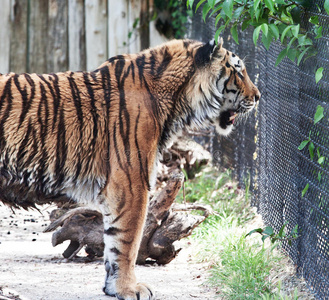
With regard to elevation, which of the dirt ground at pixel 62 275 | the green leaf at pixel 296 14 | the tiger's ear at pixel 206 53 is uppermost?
the green leaf at pixel 296 14

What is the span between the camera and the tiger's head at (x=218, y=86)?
13.5ft

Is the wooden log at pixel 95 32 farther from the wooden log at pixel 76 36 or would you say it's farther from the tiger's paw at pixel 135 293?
the tiger's paw at pixel 135 293

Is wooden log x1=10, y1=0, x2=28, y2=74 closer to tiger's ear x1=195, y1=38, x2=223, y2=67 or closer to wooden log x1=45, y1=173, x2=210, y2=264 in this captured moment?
wooden log x1=45, y1=173, x2=210, y2=264

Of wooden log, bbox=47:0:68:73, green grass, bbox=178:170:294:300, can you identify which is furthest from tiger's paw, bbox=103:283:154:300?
wooden log, bbox=47:0:68:73

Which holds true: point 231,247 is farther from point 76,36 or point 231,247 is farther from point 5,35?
point 5,35

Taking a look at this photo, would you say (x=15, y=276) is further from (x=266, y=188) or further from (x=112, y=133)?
(x=266, y=188)

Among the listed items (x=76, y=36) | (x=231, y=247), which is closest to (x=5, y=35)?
(x=76, y=36)

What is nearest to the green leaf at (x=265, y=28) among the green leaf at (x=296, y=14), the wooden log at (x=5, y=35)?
the green leaf at (x=296, y=14)

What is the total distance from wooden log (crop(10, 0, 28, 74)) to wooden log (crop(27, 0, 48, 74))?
0.07 m

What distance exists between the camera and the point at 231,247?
458 cm

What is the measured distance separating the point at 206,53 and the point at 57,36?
4823 millimetres

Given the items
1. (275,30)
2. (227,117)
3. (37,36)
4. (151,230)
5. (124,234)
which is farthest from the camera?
(37,36)

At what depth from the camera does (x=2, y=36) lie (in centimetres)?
826

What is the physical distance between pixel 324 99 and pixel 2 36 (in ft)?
20.0
